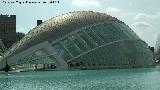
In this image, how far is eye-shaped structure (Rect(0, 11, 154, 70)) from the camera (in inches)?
2749

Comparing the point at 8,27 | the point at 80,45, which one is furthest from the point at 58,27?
the point at 8,27

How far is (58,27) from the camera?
7331 cm

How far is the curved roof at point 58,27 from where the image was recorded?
7131 cm

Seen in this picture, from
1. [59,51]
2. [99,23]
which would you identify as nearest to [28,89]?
[59,51]

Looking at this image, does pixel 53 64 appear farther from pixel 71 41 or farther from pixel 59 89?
pixel 59 89

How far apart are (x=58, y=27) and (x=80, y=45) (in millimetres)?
5491

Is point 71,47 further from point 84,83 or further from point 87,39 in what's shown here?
point 84,83

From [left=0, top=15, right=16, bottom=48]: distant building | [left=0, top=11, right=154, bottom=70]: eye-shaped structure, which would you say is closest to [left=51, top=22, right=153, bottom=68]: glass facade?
[left=0, top=11, right=154, bottom=70]: eye-shaped structure

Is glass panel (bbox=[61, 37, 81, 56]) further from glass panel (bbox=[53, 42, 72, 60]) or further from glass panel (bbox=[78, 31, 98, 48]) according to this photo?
glass panel (bbox=[78, 31, 98, 48])

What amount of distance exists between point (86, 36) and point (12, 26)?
5075 inches

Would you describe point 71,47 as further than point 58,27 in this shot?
No

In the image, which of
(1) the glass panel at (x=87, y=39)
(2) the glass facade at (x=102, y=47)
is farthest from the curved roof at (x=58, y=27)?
(1) the glass panel at (x=87, y=39)

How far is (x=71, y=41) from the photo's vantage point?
232ft

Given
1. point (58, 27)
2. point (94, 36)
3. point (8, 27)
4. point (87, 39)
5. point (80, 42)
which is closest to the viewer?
point (80, 42)
